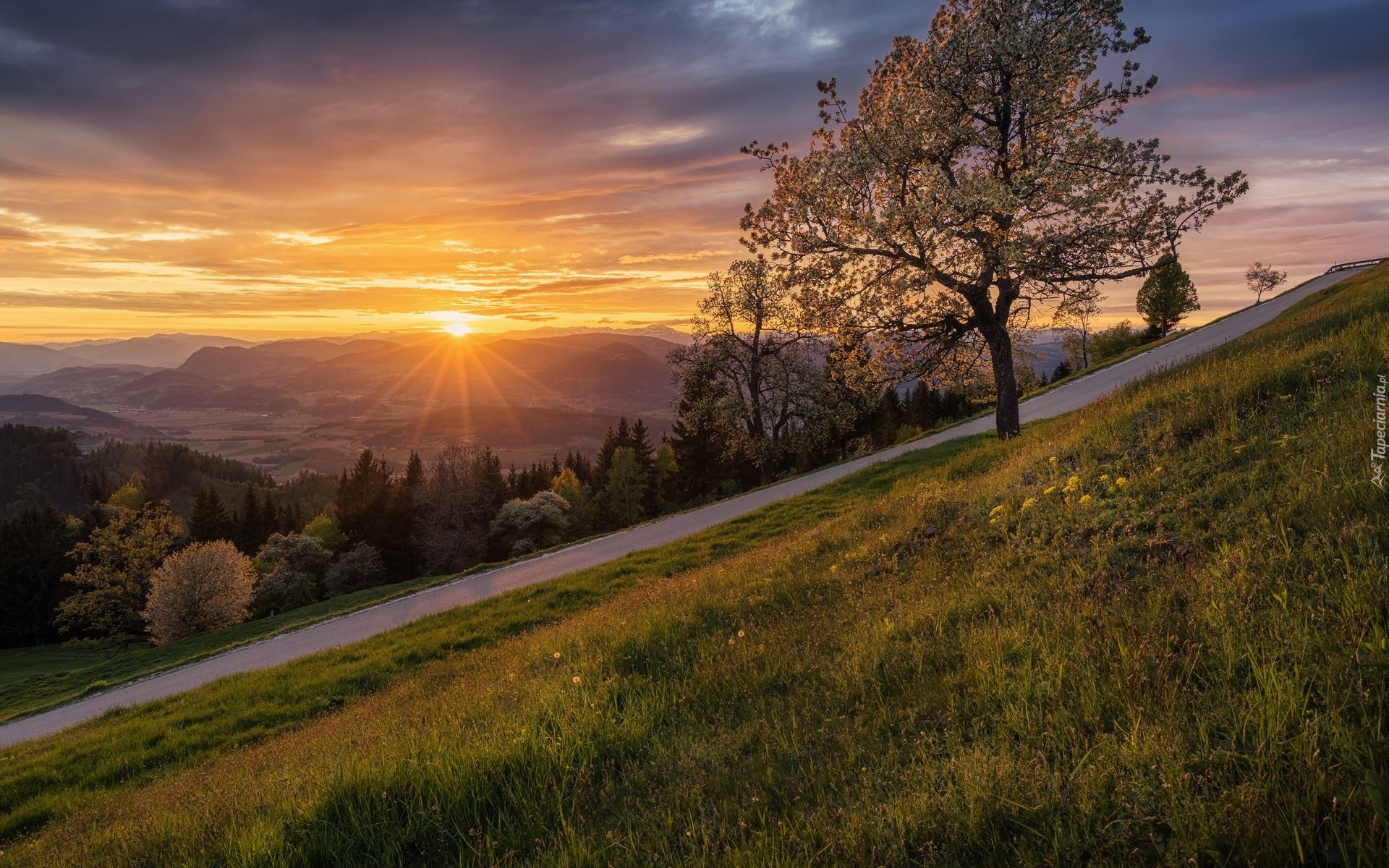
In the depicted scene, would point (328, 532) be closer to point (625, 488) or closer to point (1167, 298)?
point (625, 488)

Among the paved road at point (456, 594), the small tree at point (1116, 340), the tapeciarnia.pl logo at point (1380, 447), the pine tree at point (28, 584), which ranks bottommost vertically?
the pine tree at point (28, 584)

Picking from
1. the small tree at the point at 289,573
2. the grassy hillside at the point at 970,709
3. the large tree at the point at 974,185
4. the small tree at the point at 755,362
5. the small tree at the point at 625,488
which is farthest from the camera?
the small tree at the point at 625,488

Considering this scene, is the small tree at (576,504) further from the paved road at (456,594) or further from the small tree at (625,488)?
the paved road at (456,594)

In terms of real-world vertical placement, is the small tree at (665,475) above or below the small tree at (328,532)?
above

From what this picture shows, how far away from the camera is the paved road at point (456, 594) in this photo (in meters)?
15.0

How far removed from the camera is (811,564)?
9461 millimetres

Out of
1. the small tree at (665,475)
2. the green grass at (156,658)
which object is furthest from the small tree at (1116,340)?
the green grass at (156,658)

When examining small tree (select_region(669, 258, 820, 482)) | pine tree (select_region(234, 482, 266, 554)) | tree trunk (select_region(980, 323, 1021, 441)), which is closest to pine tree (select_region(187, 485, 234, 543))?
pine tree (select_region(234, 482, 266, 554))

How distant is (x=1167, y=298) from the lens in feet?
212

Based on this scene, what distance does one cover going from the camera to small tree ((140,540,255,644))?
1700 inches

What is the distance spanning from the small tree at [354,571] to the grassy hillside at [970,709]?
52.5 m

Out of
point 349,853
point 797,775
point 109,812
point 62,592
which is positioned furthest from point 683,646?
point 62,592

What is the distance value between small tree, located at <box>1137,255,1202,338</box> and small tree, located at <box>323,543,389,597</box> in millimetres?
84158

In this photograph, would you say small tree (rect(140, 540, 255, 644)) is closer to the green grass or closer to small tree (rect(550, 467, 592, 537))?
the green grass
